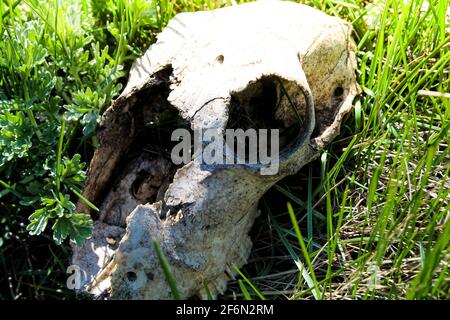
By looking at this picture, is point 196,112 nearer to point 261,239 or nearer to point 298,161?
point 298,161

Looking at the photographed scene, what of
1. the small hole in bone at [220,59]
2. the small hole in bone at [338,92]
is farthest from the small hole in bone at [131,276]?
the small hole in bone at [338,92]

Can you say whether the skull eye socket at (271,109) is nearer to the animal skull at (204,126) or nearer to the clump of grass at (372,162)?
the animal skull at (204,126)

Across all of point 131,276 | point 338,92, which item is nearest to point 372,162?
point 338,92

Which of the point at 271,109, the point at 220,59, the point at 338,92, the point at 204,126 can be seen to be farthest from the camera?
the point at 338,92

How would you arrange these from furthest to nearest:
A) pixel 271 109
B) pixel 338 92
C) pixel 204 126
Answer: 1. pixel 338 92
2. pixel 271 109
3. pixel 204 126

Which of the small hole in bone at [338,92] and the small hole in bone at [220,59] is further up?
the small hole in bone at [220,59]

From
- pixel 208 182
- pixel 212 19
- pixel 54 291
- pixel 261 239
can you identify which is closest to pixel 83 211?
pixel 54 291

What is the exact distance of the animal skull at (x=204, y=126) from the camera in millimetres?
2369

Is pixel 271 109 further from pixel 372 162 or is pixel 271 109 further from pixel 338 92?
pixel 372 162

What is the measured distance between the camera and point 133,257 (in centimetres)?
234

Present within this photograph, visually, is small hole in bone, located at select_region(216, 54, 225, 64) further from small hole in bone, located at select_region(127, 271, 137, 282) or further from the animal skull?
small hole in bone, located at select_region(127, 271, 137, 282)

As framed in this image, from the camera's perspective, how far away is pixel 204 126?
7.81 ft

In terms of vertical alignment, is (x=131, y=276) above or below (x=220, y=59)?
below

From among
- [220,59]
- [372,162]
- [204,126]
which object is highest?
[220,59]
